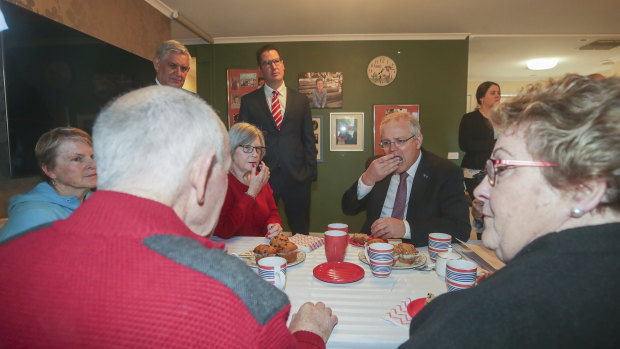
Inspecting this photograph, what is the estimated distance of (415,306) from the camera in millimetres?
1076

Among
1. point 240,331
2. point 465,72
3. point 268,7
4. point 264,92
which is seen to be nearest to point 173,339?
point 240,331

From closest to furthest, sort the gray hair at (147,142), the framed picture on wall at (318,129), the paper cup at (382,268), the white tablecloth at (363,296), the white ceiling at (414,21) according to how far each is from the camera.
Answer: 1. the gray hair at (147,142)
2. the white tablecloth at (363,296)
3. the paper cup at (382,268)
4. the white ceiling at (414,21)
5. the framed picture on wall at (318,129)

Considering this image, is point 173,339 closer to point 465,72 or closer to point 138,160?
point 138,160

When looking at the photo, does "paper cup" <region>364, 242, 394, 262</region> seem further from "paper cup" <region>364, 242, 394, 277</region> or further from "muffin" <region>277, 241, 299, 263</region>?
"muffin" <region>277, 241, 299, 263</region>

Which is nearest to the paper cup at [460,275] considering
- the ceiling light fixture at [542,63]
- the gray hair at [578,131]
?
the gray hair at [578,131]

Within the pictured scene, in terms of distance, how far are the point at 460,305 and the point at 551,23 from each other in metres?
5.34

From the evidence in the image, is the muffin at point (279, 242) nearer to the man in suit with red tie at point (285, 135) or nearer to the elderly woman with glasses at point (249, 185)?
the elderly woman with glasses at point (249, 185)

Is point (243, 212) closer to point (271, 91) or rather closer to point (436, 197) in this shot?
point (436, 197)

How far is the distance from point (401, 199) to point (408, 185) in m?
0.11

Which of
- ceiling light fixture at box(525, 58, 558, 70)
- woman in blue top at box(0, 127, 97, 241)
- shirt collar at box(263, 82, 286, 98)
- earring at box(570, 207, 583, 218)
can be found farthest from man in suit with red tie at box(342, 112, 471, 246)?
ceiling light fixture at box(525, 58, 558, 70)

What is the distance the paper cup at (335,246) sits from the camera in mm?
1498

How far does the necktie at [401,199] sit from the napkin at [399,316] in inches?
44.3

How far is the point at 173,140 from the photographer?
26.4 inches

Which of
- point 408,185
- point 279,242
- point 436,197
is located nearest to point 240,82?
point 408,185
